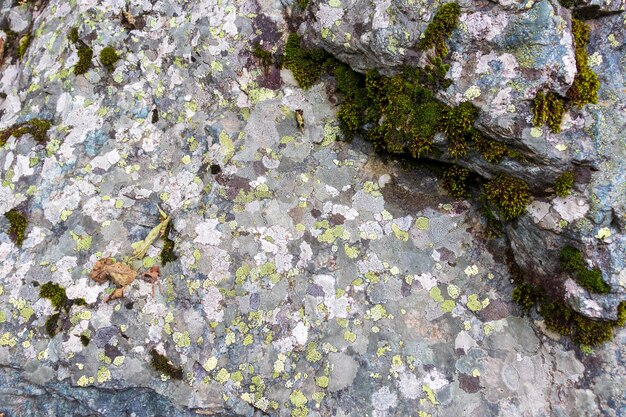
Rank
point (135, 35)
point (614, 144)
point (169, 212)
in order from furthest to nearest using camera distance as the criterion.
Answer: point (135, 35) < point (169, 212) < point (614, 144)

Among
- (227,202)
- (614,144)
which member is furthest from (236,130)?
(614,144)

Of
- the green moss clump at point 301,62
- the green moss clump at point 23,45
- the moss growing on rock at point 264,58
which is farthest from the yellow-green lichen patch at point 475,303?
the green moss clump at point 23,45

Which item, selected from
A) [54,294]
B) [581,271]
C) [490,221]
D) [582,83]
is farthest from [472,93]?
[54,294]

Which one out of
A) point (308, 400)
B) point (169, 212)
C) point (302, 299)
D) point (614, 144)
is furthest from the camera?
point (169, 212)

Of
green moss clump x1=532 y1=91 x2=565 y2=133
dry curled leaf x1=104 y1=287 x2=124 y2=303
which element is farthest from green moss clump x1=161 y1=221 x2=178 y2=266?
green moss clump x1=532 y1=91 x2=565 y2=133

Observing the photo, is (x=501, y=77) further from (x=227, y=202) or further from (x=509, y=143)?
(x=227, y=202)

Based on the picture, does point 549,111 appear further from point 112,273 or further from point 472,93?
point 112,273

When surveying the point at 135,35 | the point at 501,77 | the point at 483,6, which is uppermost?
the point at 483,6
